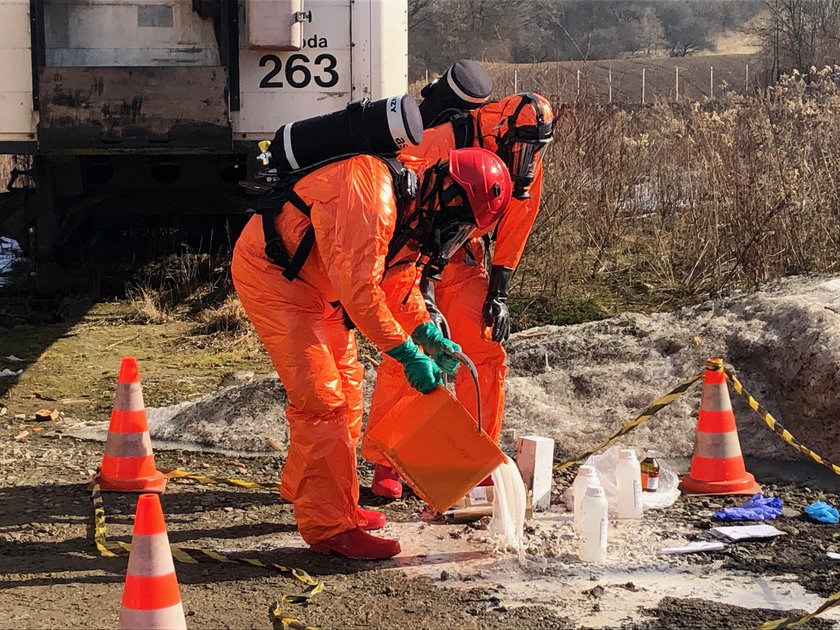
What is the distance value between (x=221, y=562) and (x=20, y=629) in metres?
0.85

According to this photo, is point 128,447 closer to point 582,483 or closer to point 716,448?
point 582,483

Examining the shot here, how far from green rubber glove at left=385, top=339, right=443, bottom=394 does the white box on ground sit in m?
0.95

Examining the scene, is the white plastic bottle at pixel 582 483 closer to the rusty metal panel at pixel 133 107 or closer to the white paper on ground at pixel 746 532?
the white paper on ground at pixel 746 532

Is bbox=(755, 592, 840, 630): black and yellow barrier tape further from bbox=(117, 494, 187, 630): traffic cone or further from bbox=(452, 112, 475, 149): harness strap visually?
bbox=(452, 112, 475, 149): harness strap

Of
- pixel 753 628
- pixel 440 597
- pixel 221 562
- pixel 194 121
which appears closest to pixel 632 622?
pixel 753 628

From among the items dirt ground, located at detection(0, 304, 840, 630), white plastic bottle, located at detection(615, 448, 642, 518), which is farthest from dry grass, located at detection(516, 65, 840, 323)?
white plastic bottle, located at detection(615, 448, 642, 518)

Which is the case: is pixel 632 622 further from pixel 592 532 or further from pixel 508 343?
pixel 508 343

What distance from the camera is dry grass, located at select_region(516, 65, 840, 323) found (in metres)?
8.31

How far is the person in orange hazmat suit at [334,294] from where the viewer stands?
155 inches

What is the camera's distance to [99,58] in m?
7.51

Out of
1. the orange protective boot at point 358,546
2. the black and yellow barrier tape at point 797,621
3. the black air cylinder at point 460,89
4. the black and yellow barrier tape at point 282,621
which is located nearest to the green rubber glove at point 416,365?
the orange protective boot at point 358,546

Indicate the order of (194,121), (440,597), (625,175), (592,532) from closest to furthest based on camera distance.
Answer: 1. (440,597)
2. (592,532)
3. (194,121)
4. (625,175)

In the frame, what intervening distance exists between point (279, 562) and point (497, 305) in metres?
1.52

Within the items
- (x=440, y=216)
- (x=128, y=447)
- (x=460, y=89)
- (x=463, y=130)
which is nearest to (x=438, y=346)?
(x=440, y=216)
